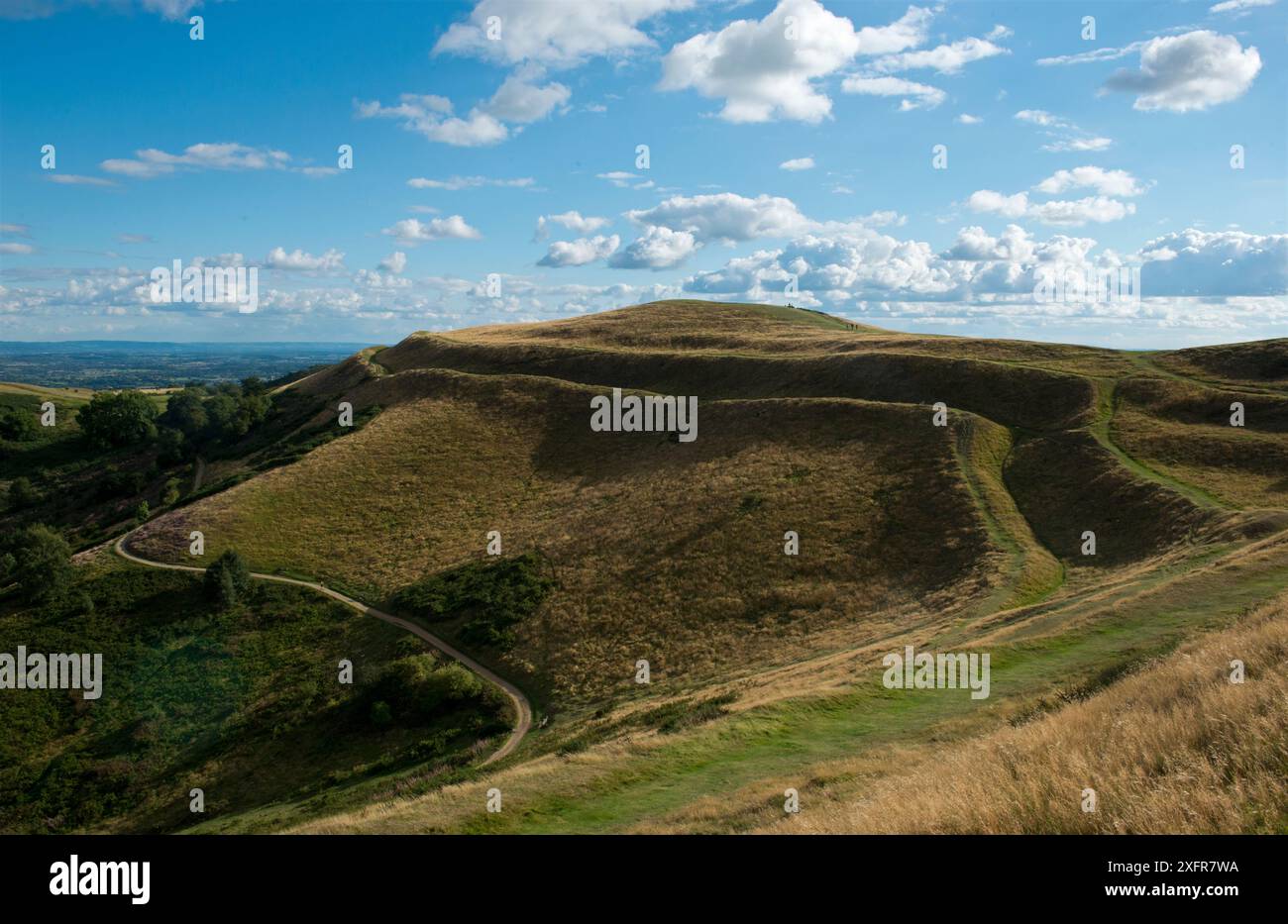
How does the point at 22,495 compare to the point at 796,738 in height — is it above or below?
below

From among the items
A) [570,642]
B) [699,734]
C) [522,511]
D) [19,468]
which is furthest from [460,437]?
[19,468]

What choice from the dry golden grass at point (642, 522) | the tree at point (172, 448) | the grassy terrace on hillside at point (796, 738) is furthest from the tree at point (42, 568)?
the grassy terrace on hillside at point (796, 738)

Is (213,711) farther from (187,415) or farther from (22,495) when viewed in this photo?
(187,415)

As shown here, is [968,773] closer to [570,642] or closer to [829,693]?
[829,693]

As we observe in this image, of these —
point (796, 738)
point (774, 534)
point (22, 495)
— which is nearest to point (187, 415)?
point (22, 495)

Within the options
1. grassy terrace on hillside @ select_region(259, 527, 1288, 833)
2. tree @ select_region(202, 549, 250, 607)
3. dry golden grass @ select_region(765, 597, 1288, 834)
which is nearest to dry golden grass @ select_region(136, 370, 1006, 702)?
tree @ select_region(202, 549, 250, 607)
